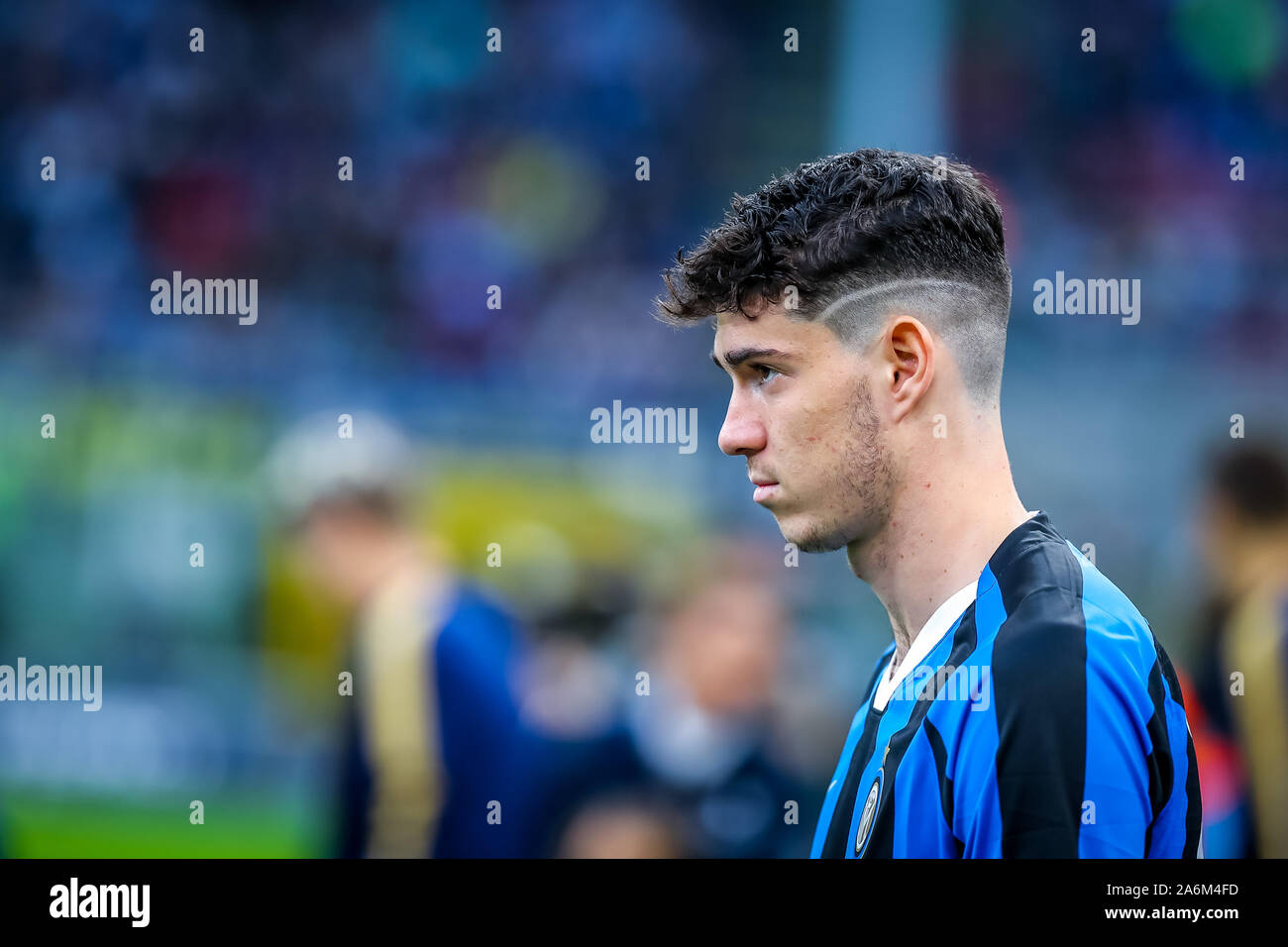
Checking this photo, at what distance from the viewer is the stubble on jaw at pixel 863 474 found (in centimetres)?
192

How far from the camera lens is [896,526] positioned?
193cm

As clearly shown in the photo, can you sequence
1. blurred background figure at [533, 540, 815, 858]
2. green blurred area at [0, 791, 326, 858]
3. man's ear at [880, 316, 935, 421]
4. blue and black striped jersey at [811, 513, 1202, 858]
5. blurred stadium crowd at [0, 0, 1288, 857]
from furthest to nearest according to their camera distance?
green blurred area at [0, 791, 326, 858], blurred stadium crowd at [0, 0, 1288, 857], blurred background figure at [533, 540, 815, 858], man's ear at [880, 316, 935, 421], blue and black striped jersey at [811, 513, 1202, 858]

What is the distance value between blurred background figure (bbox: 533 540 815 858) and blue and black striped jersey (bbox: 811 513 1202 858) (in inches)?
65.0

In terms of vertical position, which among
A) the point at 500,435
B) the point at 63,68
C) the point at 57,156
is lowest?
the point at 500,435

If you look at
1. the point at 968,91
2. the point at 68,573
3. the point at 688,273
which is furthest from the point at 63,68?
the point at 688,273

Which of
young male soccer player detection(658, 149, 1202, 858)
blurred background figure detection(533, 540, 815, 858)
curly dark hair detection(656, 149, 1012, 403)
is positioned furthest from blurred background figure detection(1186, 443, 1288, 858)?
curly dark hair detection(656, 149, 1012, 403)

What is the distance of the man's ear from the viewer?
1.91 m

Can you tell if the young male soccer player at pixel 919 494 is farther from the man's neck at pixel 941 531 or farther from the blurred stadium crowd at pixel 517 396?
the blurred stadium crowd at pixel 517 396

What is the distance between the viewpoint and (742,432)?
2.00 metres

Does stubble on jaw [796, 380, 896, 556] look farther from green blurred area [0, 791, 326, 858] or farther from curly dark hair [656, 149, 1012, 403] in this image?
green blurred area [0, 791, 326, 858]

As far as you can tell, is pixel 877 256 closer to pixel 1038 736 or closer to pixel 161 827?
pixel 1038 736

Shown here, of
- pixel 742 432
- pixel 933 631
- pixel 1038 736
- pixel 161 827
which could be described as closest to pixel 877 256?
pixel 742 432

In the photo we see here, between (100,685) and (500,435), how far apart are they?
2.75 metres
